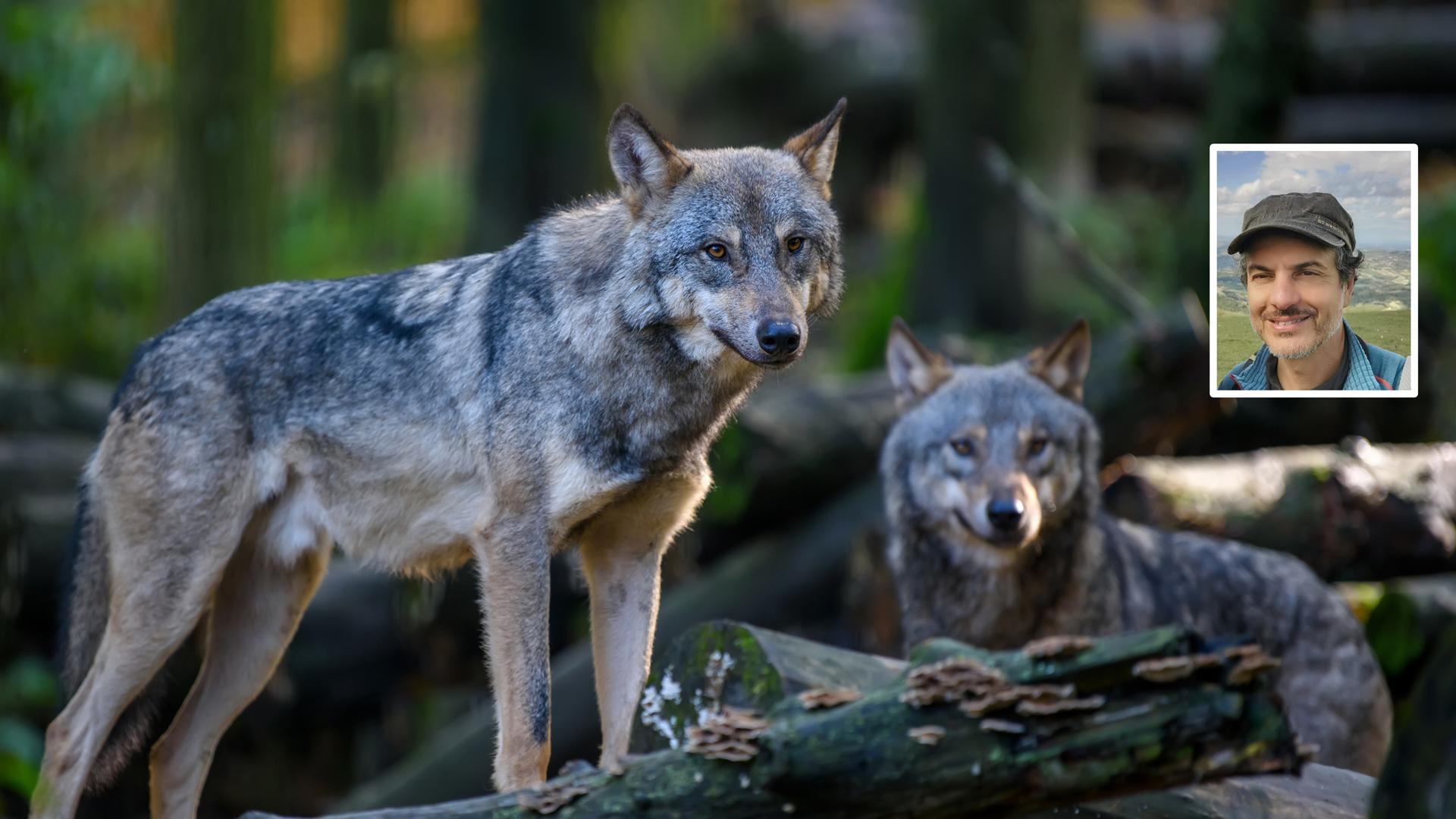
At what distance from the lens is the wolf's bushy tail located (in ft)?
17.1

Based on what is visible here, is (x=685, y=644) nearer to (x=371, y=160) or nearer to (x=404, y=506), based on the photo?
(x=404, y=506)

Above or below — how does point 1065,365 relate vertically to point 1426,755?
above

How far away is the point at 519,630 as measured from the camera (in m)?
4.56

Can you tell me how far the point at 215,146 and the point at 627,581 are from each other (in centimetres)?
630

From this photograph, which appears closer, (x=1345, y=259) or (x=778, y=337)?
(x=1345, y=259)

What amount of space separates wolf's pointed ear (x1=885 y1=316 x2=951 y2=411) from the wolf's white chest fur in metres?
2.54

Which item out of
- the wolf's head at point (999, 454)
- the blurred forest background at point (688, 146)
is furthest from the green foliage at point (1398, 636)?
the wolf's head at point (999, 454)

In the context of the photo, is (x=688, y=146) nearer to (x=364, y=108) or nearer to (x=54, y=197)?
(x=364, y=108)

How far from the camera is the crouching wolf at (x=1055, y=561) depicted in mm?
6102

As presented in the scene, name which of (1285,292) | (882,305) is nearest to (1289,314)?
(1285,292)

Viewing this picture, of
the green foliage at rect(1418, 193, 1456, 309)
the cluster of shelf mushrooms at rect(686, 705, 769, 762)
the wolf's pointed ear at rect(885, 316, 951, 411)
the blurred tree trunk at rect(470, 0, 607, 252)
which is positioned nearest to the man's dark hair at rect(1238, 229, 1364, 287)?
the cluster of shelf mushrooms at rect(686, 705, 769, 762)

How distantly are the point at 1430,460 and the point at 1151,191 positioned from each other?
13188 millimetres

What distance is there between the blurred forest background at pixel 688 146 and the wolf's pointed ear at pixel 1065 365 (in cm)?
176

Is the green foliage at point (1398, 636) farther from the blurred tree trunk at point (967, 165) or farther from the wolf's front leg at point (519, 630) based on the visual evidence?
the blurred tree trunk at point (967, 165)
